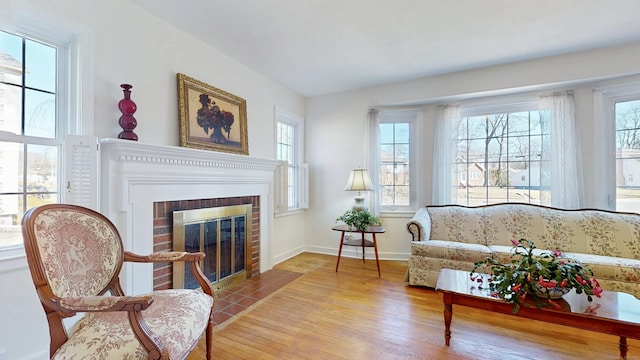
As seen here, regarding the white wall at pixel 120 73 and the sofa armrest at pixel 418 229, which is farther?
the sofa armrest at pixel 418 229

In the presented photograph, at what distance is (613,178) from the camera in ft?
10.2

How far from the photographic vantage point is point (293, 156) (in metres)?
4.54

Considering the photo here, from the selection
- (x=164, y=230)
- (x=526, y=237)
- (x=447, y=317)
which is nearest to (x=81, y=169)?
(x=164, y=230)

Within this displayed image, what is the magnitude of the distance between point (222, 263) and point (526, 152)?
3938mm

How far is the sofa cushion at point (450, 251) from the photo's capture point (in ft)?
9.31

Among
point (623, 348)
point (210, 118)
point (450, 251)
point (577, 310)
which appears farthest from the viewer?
point (450, 251)

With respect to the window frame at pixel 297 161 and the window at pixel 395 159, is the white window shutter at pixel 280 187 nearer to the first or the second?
the window frame at pixel 297 161

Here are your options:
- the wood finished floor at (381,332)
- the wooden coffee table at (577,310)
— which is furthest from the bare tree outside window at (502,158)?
the wooden coffee table at (577,310)

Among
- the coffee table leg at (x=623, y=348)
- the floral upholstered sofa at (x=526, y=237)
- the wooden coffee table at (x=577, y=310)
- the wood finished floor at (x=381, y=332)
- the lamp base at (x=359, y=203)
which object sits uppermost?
the lamp base at (x=359, y=203)

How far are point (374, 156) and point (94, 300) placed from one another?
3.57m

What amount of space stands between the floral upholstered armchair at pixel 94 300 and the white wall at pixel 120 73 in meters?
0.58

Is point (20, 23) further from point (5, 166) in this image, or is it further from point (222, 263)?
point (222, 263)

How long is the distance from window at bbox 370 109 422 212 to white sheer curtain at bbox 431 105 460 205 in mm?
324

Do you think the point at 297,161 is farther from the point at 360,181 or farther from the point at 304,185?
the point at 360,181
